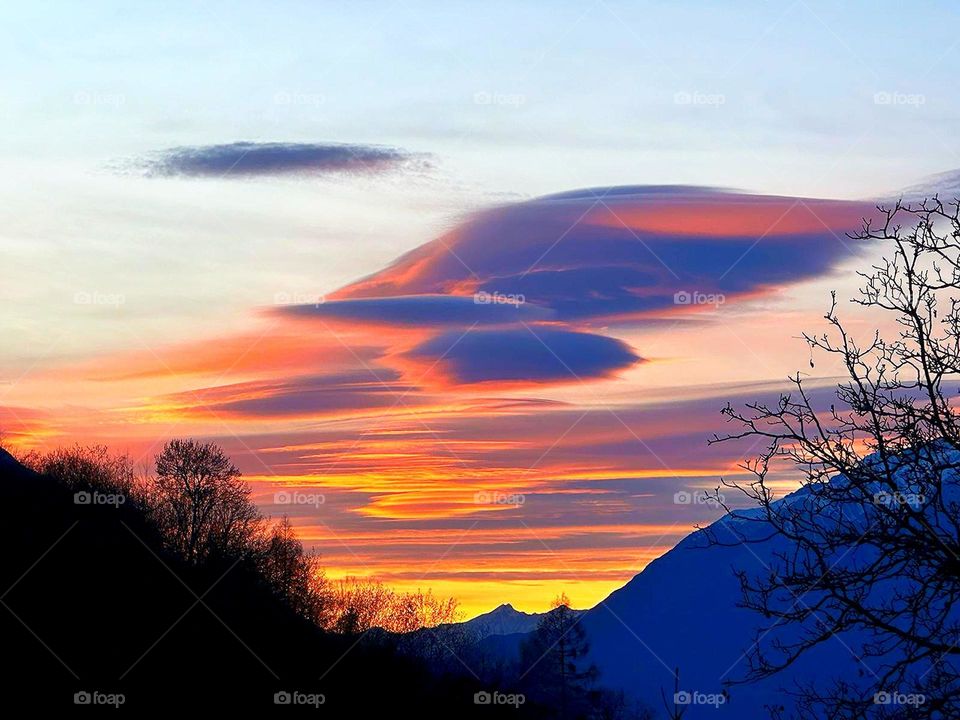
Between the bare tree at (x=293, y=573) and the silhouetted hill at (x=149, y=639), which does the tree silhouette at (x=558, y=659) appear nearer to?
the bare tree at (x=293, y=573)

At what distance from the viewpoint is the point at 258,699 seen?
35344 millimetres

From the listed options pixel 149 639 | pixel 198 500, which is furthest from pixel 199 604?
pixel 198 500

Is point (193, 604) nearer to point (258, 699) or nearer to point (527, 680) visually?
point (258, 699)

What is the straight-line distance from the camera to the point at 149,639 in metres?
39.6

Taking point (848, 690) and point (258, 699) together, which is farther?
point (258, 699)

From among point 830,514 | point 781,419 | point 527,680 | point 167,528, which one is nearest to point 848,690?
point 830,514

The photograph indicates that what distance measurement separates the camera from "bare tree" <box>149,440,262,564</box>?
71.7 meters

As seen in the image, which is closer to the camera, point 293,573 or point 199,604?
point 199,604

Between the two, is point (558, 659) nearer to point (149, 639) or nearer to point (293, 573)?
point (293, 573)

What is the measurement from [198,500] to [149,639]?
A: 33.0 m

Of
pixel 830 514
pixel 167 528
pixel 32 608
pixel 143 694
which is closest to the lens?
pixel 830 514

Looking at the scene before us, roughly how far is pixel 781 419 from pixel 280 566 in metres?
70.4

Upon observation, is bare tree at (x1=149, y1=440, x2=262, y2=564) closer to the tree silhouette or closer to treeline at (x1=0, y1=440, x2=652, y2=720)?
treeline at (x1=0, y1=440, x2=652, y2=720)

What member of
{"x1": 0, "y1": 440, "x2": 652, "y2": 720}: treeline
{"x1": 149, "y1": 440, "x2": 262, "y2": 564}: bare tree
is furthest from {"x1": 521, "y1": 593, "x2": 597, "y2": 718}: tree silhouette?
{"x1": 149, "y1": 440, "x2": 262, "y2": 564}: bare tree
